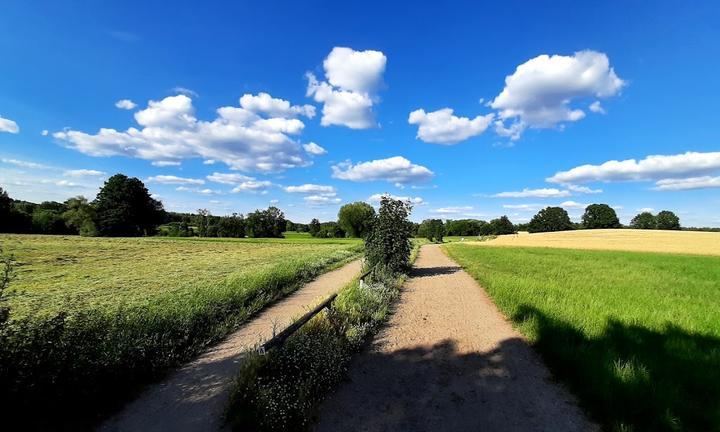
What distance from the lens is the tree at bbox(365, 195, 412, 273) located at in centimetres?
1700

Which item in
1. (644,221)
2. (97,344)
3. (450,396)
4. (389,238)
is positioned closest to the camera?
(450,396)

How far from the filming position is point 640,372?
5121 mm

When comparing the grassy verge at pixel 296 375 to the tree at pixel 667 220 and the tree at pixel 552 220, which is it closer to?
the tree at pixel 552 220

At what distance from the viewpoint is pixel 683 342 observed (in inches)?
253

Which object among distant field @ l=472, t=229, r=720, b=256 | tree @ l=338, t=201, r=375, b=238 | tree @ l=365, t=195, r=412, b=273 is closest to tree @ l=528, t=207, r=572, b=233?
distant field @ l=472, t=229, r=720, b=256

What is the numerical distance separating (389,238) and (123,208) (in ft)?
233

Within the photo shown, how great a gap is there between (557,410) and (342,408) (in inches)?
117

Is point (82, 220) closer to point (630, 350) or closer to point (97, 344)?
point (97, 344)

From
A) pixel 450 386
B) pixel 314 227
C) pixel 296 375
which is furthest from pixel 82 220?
pixel 450 386

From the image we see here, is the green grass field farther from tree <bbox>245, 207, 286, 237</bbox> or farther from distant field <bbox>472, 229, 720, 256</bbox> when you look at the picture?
tree <bbox>245, 207, 286, 237</bbox>

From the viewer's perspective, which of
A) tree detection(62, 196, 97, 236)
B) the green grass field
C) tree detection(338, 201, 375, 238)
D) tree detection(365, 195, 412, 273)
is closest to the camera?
the green grass field

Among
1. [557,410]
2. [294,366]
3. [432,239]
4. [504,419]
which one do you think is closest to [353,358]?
[294,366]

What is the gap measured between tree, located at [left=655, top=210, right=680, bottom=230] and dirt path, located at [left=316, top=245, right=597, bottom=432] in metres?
134

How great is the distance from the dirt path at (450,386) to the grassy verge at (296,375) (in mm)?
253
